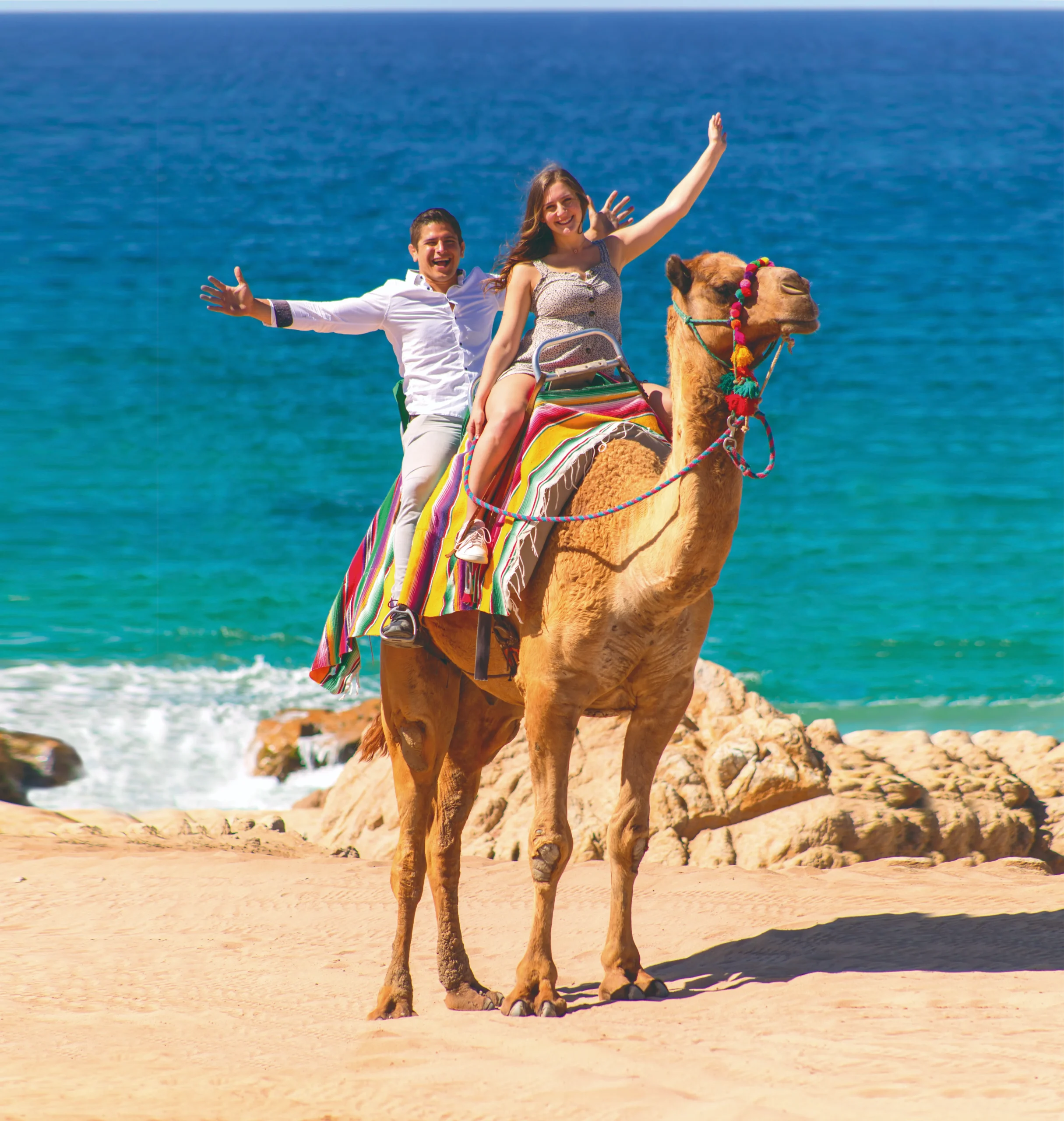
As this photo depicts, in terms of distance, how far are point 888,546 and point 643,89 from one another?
1913 inches

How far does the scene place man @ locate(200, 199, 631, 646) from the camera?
6.62 meters

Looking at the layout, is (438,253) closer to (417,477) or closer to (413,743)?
(417,477)

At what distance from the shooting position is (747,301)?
527 cm

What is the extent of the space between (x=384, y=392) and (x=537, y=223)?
21386mm

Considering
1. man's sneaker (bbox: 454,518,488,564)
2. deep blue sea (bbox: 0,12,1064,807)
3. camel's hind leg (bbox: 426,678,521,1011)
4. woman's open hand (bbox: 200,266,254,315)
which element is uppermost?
deep blue sea (bbox: 0,12,1064,807)

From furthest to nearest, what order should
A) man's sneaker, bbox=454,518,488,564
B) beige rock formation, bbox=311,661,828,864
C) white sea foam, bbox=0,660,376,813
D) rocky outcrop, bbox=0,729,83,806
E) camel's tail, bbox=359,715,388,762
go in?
white sea foam, bbox=0,660,376,813 < rocky outcrop, bbox=0,729,83,806 < beige rock formation, bbox=311,661,828,864 < camel's tail, bbox=359,715,388,762 < man's sneaker, bbox=454,518,488,564

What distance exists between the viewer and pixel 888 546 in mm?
22172

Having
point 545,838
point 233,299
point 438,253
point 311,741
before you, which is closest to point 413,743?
point 545,838

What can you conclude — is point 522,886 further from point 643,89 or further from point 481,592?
point 643,89

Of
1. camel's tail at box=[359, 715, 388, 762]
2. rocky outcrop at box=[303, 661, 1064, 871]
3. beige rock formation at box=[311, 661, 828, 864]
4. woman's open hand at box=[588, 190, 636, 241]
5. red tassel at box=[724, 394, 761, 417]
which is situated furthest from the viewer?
beige rock formation at box=[311, 661, 828, 864]

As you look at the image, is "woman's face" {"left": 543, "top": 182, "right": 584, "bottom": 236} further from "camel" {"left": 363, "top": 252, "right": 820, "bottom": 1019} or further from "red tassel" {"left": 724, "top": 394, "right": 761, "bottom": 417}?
"red tassel" {"left": 724, "top": 394, "right": 761, "bottom": 417}

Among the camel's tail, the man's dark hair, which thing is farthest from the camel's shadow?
the man's dark hair

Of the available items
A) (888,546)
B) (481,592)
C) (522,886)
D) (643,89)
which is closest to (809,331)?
(481,592)

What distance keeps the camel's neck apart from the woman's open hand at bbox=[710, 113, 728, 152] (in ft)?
4.55
